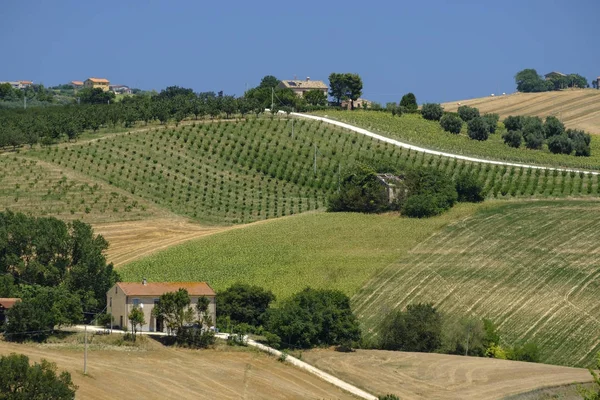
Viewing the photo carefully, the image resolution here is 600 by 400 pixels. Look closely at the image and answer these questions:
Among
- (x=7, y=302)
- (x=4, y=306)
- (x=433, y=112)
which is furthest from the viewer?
(x=433, y=112)

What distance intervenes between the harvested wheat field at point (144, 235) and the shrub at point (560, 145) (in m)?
43.9

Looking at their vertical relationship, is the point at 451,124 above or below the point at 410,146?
above

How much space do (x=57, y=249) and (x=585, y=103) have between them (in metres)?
106

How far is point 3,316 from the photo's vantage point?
73125mm

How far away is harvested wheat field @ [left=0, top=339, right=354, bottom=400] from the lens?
6212 centimetres

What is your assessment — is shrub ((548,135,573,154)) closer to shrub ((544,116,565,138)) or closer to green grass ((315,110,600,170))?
green grass ((315,110,600,170))

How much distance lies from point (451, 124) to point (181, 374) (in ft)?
279

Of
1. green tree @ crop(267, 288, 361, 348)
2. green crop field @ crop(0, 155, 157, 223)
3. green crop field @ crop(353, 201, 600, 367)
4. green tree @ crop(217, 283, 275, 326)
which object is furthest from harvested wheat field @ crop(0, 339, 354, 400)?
green crop field @ crop(0, 155, 157, 223)

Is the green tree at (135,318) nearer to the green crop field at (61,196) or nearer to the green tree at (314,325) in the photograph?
the green tree at (314,325)

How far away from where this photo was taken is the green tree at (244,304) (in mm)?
77500

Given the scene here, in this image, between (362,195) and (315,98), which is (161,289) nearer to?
(362,195)

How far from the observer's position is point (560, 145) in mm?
136250

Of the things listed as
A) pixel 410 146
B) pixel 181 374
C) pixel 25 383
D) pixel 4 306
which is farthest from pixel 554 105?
pixel 25 383

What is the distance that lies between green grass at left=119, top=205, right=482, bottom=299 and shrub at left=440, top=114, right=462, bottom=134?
140ft
